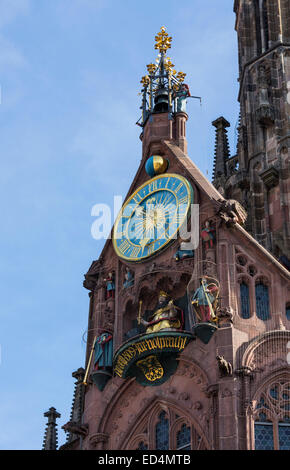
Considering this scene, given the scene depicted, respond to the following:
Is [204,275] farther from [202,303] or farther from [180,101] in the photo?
[180,101]

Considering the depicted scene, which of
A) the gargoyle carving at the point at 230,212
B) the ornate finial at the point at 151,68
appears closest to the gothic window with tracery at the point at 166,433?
the gargoyle carving at the point at 230,212

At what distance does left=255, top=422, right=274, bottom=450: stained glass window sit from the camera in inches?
1432

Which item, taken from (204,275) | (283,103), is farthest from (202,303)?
(283,103)

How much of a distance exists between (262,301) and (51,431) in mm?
10944

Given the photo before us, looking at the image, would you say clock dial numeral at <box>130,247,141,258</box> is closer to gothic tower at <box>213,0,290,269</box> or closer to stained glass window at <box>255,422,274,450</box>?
gothic tower at <box>213,0,290,269</box>

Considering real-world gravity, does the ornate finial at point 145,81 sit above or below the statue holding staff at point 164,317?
above

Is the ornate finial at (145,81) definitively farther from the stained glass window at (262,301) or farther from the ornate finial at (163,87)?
the stained glass window at (262,301)

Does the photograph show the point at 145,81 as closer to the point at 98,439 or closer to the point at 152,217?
the point at 152,217

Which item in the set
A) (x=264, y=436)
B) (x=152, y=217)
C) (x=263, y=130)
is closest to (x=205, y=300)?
(x=264, y=436)

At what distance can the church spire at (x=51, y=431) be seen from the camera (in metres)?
45.9

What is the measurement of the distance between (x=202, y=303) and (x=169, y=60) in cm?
1285

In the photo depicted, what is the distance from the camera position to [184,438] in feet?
124

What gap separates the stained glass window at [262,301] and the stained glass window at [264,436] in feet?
12.3

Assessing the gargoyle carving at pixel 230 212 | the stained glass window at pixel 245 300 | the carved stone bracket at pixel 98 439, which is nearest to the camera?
the stained glass window at pixel 245 300
